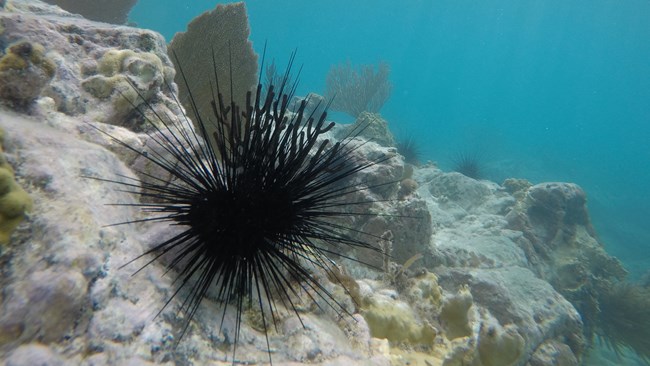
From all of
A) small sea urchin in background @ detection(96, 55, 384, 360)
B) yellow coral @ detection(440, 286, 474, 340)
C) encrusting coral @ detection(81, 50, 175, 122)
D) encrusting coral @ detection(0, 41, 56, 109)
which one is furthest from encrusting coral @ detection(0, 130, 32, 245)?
yellow coral @ detection(440, 286, 474, 340)

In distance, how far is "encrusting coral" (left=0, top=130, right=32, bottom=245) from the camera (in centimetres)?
135

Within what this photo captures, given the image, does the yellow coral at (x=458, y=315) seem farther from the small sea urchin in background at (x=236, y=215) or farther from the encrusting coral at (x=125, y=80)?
the encrusting coral at (x=125, y=80)

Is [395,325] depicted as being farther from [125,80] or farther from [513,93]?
[513,93]

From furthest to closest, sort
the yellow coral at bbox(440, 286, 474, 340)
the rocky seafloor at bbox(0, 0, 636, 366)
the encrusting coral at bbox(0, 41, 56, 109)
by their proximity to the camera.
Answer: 1. the yellow coral at bbox(440, 286, 474, 340)
2. the encrusting coral at bbox(0, 41, 56, 109)
3. the rocky seafloor at bbox(0, 0, 636, 366)

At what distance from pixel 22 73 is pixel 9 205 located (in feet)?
3.92

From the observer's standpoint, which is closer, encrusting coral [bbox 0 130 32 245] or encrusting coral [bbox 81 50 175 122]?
encrusting coral [bbox 0 130 32 245]

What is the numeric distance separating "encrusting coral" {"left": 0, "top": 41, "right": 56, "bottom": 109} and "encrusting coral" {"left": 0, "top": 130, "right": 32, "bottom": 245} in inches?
38.3

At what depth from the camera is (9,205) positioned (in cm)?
137

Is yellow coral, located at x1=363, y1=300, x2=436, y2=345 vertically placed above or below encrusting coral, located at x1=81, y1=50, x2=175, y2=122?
below

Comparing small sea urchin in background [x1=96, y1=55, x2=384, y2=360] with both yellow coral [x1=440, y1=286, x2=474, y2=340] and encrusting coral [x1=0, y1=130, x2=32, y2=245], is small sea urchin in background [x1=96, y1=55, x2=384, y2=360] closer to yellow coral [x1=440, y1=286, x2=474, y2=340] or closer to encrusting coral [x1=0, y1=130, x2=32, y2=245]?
encrusting coral [x1=0, y1=130, x2=32, y2=245]

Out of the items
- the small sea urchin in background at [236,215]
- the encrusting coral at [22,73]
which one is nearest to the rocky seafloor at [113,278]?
the encrusting coral at [22,73]

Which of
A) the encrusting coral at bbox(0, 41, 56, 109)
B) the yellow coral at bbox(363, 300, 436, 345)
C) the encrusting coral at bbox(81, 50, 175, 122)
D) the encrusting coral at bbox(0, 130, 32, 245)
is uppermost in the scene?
the encrusting coral at bbox(81, 50, 175, 122)

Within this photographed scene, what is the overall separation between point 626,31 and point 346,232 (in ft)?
447

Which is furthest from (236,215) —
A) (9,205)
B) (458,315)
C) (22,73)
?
(458,315)
